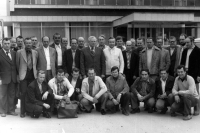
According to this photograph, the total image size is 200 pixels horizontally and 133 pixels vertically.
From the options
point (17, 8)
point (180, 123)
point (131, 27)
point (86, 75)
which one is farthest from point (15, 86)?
point (17, 8)

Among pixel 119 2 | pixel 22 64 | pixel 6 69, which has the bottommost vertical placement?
pixel 6 69

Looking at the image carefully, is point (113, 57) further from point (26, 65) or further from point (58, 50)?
point (26, 65)

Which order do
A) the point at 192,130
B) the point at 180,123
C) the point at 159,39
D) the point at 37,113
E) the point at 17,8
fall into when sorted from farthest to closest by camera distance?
1. the point at 17,8
2. the point at 159,39
3. the point at 37,113
4. the point at 180,123
5. the point at 192,130

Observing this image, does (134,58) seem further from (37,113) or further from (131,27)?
(131,27)

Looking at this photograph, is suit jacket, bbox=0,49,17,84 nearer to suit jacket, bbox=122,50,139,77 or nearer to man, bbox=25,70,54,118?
man, bbox=25,70,54,118

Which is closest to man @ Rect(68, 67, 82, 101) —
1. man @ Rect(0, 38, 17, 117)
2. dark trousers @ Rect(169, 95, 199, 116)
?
man @ Rect(0, 38, 17, 117)

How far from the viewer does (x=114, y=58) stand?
7258 millimetres

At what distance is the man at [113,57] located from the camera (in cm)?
725

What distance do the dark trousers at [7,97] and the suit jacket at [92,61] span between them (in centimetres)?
188

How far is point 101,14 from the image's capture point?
26.2 meters

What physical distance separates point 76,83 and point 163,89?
228cm

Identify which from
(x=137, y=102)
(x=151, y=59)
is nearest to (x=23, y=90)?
(x=137, y=102)

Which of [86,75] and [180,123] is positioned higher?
[86,75]

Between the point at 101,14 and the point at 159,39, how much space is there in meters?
19.1
